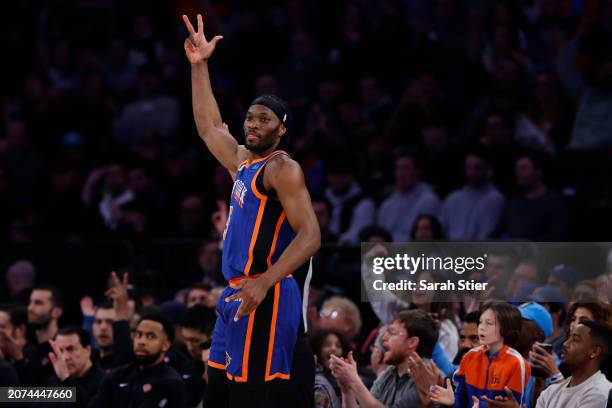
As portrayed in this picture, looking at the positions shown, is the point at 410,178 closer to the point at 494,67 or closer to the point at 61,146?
the point at 494,67

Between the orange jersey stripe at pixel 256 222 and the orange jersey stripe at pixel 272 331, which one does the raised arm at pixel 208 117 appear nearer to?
the orange jersey stripe at pixel 256 222

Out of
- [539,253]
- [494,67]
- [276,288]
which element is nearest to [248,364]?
[276,288]

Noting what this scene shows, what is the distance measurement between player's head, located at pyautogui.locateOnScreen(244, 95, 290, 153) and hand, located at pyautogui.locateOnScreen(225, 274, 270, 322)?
0.77 meters

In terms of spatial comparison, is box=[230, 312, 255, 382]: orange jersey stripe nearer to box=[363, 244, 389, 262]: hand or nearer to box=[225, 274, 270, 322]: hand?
box=[225, 274, 270, 322]: hand

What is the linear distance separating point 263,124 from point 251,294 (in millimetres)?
946

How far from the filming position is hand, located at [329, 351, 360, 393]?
22.7 feet

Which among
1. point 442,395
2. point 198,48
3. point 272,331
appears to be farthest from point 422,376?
point 198,48

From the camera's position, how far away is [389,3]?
1366cm

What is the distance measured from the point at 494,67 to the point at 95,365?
5830mm

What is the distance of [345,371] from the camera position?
22.8ft

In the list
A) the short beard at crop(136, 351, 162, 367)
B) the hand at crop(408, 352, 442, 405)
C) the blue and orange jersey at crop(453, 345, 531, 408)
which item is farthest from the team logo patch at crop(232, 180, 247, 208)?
the short beard at crop(136, 351, 162, 367)

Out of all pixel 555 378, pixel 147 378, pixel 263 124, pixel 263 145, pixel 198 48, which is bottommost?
pixel 147 378

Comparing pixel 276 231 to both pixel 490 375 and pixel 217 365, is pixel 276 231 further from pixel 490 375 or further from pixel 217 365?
pixel 490 375

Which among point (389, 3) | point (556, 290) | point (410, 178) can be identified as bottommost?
point (556, 290)
